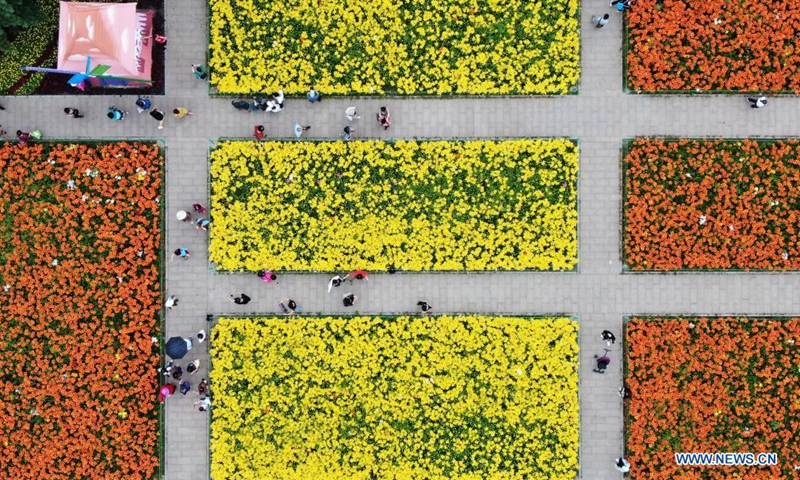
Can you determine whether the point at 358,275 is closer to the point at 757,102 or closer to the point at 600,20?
the point at 600,20

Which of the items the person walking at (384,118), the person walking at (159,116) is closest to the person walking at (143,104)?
the person walking at (159,116)

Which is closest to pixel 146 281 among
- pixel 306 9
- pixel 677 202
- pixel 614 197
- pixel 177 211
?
pixel 177 211

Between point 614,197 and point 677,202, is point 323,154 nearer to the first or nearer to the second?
point 614,197

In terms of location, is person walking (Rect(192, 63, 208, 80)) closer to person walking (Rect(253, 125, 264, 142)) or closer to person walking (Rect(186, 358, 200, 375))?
person walking (Rect(253, 125, 264, 142))

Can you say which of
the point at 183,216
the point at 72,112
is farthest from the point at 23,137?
the point at 183,216

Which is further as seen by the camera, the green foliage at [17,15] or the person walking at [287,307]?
the person walking at [287,307]

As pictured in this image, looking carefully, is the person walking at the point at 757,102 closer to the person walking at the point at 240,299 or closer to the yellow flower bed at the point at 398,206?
the yellow flower bed at the point at 398,206

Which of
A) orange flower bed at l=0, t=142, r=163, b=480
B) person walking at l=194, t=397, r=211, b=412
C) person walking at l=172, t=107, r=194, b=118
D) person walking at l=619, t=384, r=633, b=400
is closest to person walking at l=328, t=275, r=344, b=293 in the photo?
person walking at l=194, t=397, r=211, b=412
